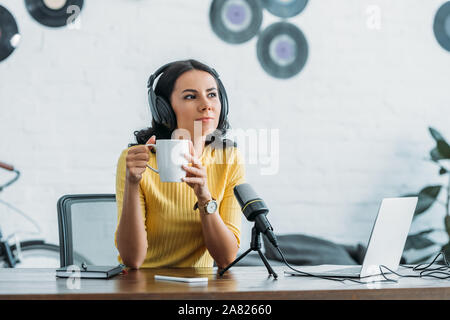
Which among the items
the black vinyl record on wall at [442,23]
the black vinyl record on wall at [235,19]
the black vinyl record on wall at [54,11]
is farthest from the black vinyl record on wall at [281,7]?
the black vinyl record on wall at [54,11]

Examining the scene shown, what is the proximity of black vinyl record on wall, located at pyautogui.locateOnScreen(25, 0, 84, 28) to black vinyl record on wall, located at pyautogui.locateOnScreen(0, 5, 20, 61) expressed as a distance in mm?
98

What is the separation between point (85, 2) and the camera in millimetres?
2398

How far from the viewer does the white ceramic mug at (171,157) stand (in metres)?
1.10

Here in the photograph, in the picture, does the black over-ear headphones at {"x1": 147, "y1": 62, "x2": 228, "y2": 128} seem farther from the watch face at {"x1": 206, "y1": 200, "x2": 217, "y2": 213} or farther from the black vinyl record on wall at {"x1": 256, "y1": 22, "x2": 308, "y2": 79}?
the black vinyl record on wall at {"x1": 256, "y1": 22, "x2": 308, "y2": 79}

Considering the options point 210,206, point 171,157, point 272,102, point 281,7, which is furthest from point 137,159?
point 281,7

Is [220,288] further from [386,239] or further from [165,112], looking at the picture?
[165,112]

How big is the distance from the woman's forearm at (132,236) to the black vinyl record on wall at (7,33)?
4.54 ft

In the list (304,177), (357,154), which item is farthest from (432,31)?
(304,177)

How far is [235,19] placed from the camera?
8.26 feet

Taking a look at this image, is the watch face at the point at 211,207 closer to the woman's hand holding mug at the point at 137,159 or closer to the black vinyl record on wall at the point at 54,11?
the woman's hand holding mug at the point at 137,159

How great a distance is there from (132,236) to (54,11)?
1464 millimetres

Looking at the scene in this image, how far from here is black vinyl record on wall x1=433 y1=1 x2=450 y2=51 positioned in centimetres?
268

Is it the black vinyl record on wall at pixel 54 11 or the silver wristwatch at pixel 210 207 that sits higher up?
the black vinyl record on wall at pixel 54 11

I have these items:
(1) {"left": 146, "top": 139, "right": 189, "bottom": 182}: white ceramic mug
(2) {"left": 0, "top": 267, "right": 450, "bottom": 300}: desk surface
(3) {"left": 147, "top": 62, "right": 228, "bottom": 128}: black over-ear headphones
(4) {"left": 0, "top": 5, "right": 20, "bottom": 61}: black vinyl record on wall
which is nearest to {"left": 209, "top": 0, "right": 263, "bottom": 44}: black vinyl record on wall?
(4) {"left": 0, "top": 5, "right": 20, "bottom": 61}: black vinyl record on wall
